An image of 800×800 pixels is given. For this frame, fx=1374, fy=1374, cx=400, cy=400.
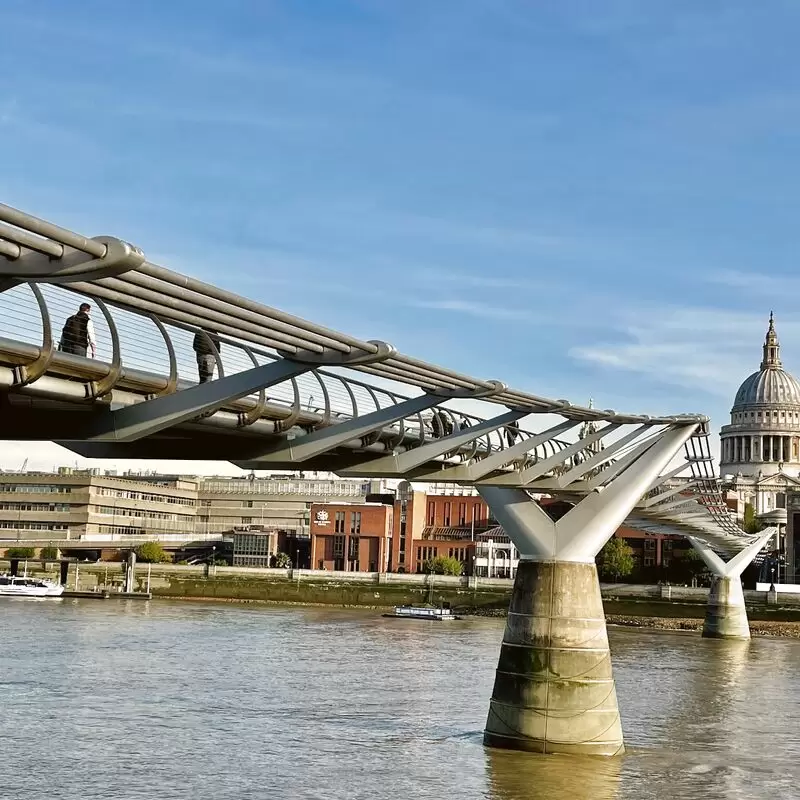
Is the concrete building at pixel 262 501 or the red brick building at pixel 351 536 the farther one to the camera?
the concrete building at pixel 262 501

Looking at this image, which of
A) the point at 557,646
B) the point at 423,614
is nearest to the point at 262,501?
Result: the point at 423,614

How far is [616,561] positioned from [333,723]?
71.4m

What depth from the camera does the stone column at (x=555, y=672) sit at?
22562 mm

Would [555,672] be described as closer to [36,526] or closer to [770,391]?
[36,526]

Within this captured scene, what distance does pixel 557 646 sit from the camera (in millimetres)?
23016

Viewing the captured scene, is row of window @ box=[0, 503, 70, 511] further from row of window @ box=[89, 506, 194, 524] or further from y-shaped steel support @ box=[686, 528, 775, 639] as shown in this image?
y-shaped steel support @ box=[686, 528, 775, 639]

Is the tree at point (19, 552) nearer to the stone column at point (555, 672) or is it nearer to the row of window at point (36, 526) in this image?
the row of window at point (36, 526)

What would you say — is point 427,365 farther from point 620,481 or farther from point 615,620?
point 615,620

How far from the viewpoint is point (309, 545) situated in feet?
402

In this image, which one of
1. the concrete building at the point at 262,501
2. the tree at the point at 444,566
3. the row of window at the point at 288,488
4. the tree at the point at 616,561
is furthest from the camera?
the row of window at the point at 288,488

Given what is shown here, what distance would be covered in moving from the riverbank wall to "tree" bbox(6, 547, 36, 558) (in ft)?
22.4

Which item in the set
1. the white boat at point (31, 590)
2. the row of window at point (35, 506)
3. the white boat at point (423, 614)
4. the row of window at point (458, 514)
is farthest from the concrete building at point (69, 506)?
the white boat at point (423, 614)

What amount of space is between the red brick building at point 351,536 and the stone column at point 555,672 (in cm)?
8626

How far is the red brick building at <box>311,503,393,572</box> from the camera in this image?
4321 inches
